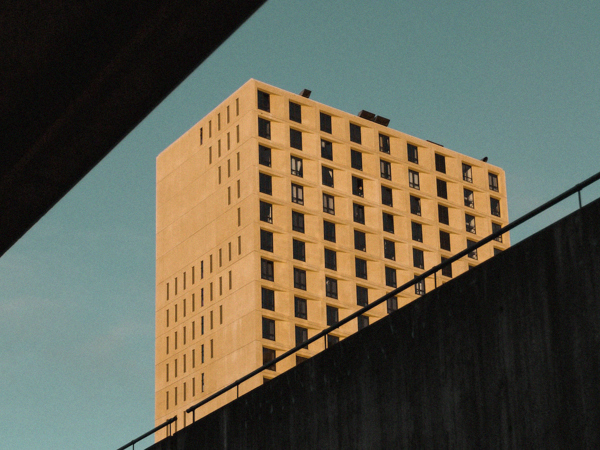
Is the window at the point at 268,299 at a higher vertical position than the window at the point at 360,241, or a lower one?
lower

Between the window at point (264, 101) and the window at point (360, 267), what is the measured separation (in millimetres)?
13736

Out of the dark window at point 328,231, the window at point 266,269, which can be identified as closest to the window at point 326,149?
the dark window at point 328,231

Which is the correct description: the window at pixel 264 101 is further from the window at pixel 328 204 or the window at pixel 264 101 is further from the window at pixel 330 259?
the window at pixel 330 259

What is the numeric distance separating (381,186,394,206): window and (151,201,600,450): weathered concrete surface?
69.5 meters

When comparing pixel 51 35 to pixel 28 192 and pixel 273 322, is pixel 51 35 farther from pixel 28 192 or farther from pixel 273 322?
pixel 273 322

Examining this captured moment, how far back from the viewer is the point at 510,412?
1193cm

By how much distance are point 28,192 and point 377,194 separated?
74.9 meters

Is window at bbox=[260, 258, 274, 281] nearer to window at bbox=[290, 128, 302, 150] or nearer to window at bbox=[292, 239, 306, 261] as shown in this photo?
window at bbox=[292, 239, 306, 261]

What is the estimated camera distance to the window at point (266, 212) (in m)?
76.8

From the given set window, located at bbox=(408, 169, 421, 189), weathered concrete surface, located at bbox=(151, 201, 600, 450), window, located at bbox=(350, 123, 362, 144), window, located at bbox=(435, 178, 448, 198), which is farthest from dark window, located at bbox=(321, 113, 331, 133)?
weathered concrete surface, located at bbox=(151, 201, 600, 450)

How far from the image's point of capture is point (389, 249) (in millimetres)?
83812

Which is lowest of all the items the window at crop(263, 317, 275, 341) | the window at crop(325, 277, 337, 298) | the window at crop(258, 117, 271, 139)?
the window at crop(263, 317, 275, 341)

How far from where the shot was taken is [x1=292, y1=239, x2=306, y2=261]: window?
7794 centimetres

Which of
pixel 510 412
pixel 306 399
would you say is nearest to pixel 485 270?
pixel 510 412
